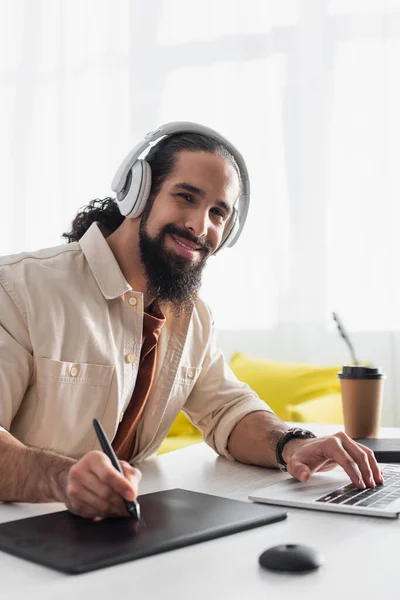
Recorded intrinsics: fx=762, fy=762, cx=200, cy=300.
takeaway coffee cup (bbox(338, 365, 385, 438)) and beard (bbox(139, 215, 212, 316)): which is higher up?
beard (bbox(139, 215, 212, 316))

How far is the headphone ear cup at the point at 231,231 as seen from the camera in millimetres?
1706

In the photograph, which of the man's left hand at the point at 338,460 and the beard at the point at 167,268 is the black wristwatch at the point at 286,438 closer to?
the man's left hand at the point at 338,460

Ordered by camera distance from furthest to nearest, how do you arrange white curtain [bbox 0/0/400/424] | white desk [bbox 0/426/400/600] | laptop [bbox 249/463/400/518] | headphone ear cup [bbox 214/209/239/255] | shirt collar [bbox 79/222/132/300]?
1. white curtain [bbox 0/0/400/424]
2. headphone ear cup [bbox 214/209/239/255]
3. shirt collar [bbox 79/222/132/300]
4. laptop [bbox 249/463/400/518]
5. white desk [bbox 0/426/400/600]

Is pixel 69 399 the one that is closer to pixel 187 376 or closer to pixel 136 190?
pixel 187 376

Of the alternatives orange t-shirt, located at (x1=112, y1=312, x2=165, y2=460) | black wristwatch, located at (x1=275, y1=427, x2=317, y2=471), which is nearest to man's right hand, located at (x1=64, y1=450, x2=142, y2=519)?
black wristwatch, located at (x1=275, y1=427, x2=317, y2=471)

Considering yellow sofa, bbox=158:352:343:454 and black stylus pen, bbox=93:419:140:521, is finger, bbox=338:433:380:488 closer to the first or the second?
black stylus pen, bbox=93:419:140:521

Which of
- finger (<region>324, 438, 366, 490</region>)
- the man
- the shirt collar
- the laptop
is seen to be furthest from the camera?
the shirt collar

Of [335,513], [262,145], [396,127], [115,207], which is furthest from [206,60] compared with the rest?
[335,513]

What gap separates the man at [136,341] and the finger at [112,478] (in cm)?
10

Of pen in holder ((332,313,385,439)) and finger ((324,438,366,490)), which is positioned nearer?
finger ((324,438,366,490))

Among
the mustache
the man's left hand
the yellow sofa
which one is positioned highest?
the mustache

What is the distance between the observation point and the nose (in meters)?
1.59

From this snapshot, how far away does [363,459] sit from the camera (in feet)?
3.76

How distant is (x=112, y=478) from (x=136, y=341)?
598 mm
